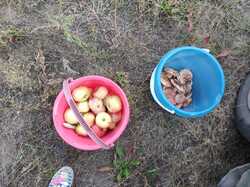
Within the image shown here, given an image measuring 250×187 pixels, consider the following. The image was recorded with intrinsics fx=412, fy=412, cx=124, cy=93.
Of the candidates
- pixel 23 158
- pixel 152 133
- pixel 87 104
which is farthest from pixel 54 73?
pixel 152 133

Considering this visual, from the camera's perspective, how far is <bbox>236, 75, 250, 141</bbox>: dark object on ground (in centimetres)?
204

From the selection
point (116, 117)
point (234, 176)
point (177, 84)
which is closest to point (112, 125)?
point (116, 117)

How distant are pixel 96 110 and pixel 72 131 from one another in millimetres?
148

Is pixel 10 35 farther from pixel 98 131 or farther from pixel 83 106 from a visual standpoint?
pixel 98 131

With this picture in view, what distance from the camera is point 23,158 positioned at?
2.03 m

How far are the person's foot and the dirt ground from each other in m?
0.04

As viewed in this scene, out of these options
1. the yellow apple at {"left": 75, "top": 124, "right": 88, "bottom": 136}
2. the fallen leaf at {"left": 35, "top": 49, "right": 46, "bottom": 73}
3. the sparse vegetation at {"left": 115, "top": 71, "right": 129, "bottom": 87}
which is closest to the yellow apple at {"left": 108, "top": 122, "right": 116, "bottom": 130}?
the yellow apple at {"left": 75, "top": 124, "right": 88, "bottom": 136}

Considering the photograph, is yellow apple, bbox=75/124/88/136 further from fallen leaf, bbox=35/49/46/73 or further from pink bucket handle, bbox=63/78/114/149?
fallen leaf, bbox=35/49/46/73

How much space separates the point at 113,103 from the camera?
1.89m

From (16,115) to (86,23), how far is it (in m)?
0.58

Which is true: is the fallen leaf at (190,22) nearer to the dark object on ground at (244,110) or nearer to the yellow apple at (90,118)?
the dark object on ground at (244,110)

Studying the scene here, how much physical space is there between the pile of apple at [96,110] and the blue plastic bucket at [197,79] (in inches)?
8.3

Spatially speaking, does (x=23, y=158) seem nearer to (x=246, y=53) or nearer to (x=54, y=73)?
(x=54, y=73)

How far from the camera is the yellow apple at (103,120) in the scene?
1884mm
